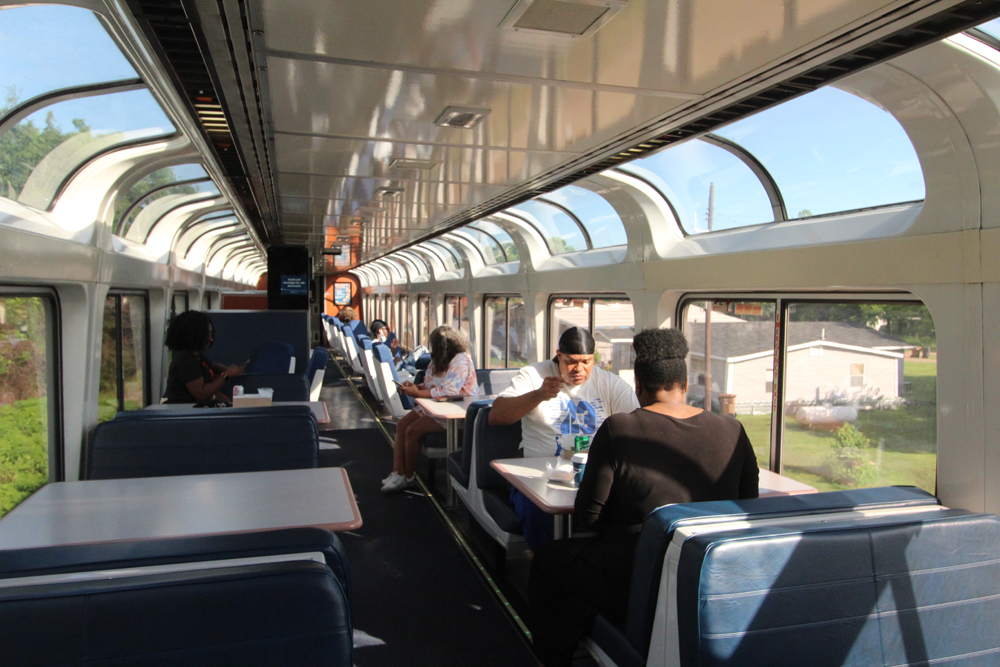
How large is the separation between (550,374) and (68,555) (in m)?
2.50

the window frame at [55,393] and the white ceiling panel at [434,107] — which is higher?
the white ceiling panel at [434,107]

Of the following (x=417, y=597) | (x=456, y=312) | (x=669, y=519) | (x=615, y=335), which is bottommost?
(x=417, y=597)

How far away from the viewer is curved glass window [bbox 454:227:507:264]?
374 inches

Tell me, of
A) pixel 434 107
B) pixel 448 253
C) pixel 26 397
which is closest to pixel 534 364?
pixel 434 107

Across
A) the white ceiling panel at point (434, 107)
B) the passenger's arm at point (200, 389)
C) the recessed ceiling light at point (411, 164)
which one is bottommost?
the passenger's arm at point (200, 389)

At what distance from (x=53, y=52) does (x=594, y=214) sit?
465 cm

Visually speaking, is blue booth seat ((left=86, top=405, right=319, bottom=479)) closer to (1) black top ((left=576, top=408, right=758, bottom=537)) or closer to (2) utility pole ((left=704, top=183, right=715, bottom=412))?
(1) black top ((left=576, top=408, right=758, bottom=537))

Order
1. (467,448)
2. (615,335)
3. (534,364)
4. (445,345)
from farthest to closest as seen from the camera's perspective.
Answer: (615,335), (445,345), (467,448), (534,364)

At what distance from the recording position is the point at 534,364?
3.67 metres

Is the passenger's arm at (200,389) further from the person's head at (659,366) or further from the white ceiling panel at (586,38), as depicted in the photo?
the person's head at (659,366)

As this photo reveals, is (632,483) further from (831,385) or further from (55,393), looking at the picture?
(55,393)

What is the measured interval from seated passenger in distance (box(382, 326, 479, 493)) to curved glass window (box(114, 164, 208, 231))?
208cm

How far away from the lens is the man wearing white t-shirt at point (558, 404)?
3363 millimetres

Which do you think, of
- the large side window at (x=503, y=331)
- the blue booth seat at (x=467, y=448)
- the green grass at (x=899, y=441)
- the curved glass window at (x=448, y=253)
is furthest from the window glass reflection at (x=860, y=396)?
the curved glass window at (x=448, y=253)
